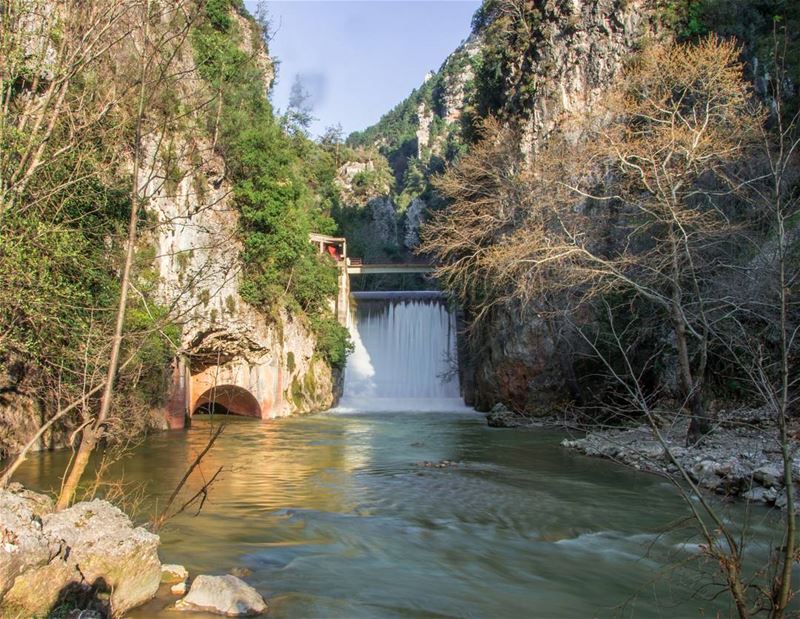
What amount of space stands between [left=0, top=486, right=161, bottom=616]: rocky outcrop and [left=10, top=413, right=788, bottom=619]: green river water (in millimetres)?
331

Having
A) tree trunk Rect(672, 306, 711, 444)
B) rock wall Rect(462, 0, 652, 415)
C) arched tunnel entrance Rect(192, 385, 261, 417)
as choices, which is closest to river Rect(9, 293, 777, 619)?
tree trunk Rect(672, 306, 711, 444)

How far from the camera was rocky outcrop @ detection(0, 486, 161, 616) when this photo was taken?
4.16 m

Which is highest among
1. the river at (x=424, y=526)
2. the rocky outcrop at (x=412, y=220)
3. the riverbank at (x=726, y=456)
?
the rocky outcrop at (x=412, y=220)

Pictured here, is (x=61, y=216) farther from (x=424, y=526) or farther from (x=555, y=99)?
(x=555, y=99)

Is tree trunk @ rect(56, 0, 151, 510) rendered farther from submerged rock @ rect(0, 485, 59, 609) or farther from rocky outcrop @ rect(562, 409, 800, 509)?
rocky outcrop @ rect(562, 409, 800, 509)

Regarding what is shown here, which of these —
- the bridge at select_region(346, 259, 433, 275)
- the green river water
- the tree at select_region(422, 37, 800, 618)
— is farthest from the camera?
the bridge at select_region(346, 259, 433, 275)

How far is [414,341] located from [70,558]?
24.9m

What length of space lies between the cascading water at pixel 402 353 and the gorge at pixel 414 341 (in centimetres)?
11

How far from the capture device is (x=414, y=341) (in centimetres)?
2952

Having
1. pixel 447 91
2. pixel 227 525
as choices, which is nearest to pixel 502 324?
pixel 227 525

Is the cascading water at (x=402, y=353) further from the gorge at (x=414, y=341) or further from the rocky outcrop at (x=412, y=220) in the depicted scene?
the rocky outcrop at (x=412, y=220)

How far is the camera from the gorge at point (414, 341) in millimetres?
5539

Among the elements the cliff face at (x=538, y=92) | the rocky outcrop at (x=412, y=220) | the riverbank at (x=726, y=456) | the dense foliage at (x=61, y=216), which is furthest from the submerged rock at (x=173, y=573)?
the rocky outcrop at (x=412, y=220)

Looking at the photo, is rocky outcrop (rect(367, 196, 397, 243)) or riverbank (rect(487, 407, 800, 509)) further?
rocky outcrop (rect(367, 196, 397, 243))
